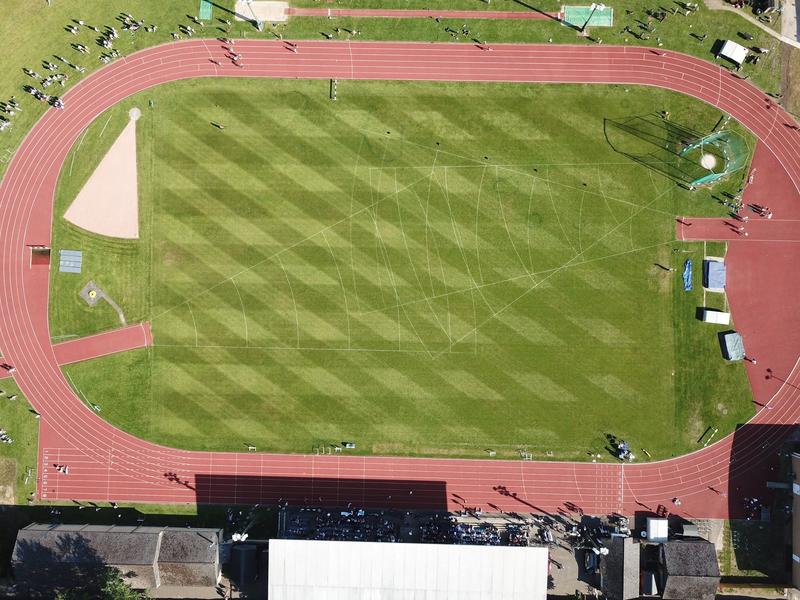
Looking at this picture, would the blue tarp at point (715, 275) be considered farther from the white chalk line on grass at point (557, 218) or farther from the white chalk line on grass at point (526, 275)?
the white chalk line on grass at point (557, 218)

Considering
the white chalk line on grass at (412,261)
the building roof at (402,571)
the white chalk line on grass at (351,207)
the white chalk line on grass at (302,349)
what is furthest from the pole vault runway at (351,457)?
the white chalk line on grass at (412,261)

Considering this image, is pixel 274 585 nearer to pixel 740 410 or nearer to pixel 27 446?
pixel 27 446

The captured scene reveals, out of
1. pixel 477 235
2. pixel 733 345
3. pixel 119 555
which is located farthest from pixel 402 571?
pixel 733 345

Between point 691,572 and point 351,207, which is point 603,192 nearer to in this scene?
point 351,207

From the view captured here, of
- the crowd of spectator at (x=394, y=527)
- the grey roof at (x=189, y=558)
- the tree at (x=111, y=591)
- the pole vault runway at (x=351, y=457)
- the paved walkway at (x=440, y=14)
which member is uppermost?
the paved walkway at (x=440, y=14)

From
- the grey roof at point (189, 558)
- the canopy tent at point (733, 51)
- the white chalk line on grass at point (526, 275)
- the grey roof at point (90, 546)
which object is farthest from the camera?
the white chalk line on grass at point (526, 275)

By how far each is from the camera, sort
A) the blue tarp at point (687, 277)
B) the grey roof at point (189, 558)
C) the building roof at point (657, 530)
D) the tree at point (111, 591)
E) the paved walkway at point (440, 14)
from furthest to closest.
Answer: the paved walkway at point (440, 14) < the blue tarp at point (687, 277) < the building roof at point (657, 530) < the grey roof at point (189, 558) < the tree at point (111, 591)
